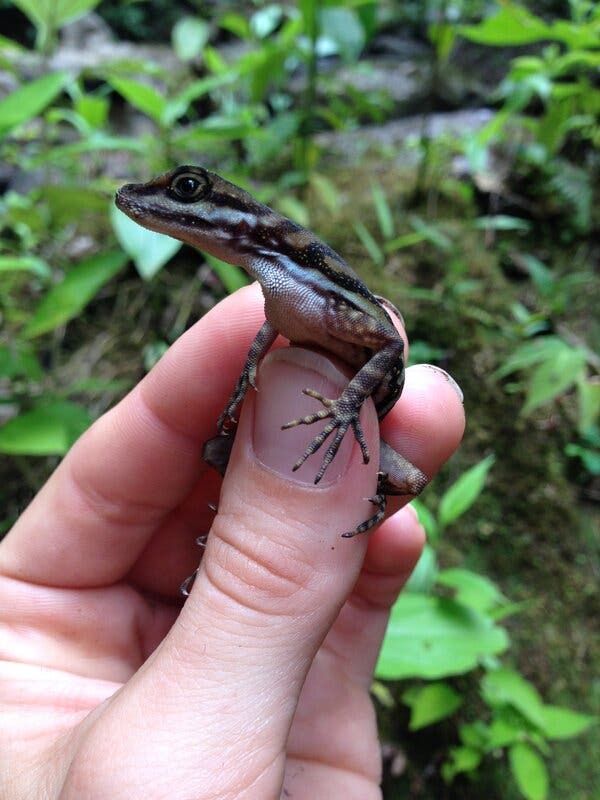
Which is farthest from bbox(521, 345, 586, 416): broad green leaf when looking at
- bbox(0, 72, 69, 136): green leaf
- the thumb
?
bbox(0, 72, 69, 136): green leaf

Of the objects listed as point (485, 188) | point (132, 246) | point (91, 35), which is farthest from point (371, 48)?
point (132, 246)

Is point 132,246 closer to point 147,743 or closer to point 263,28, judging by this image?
point 147,743

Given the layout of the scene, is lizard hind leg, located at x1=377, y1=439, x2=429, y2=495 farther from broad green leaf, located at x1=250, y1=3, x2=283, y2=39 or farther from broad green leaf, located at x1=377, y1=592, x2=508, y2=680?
broad green leaf, located at x1=250, y1=3, x2=283, y2=39

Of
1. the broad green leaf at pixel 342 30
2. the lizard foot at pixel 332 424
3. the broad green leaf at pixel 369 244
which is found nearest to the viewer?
the lizard foot at pixel 332 424

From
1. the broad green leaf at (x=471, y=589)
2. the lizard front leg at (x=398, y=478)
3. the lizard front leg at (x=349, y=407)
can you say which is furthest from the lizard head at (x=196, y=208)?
the broad green leaf at (x=471, y=589)

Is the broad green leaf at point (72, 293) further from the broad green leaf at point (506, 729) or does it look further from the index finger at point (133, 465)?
the broad green leaf at point (506, 729)
